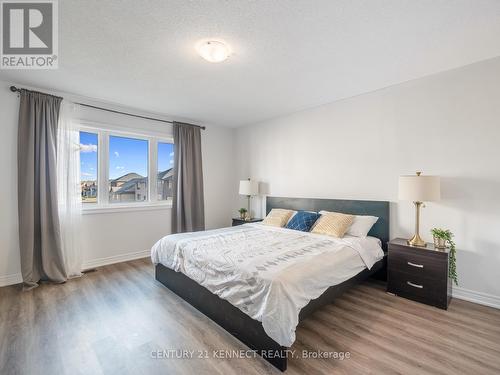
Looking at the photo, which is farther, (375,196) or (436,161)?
(375,196)

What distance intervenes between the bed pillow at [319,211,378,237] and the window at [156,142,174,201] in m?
3.26

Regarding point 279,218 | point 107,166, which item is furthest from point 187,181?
point 279,218

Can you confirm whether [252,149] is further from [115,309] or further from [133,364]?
[133,364]

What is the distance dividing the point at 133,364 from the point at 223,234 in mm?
1620

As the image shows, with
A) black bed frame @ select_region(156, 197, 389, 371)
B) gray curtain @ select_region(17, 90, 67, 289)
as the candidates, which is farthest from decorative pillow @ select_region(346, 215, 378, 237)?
gray curtain @ select_region(17, 90, 67, 289)

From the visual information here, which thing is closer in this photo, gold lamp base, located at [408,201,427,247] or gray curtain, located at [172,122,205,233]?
gold lamp base, located at [408,201,427,247]

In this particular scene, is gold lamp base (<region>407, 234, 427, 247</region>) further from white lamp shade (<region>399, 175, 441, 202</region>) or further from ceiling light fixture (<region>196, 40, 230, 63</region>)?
ceiling light fixture (<region>196, 40, 230, 63</region>)

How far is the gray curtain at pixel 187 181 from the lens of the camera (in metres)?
4.30

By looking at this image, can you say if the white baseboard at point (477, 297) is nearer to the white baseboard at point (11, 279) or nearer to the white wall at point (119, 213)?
the white wall at point (119, 213)

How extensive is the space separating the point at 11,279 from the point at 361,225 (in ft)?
14.8

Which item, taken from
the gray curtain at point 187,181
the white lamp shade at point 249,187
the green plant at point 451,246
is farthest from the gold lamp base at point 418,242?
the gray curtain at point 187,181

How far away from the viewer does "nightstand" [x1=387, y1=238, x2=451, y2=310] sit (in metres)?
2.35

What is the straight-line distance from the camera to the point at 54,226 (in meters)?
3.05

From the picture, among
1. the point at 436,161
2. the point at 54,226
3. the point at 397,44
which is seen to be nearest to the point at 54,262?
the point at 54,226
